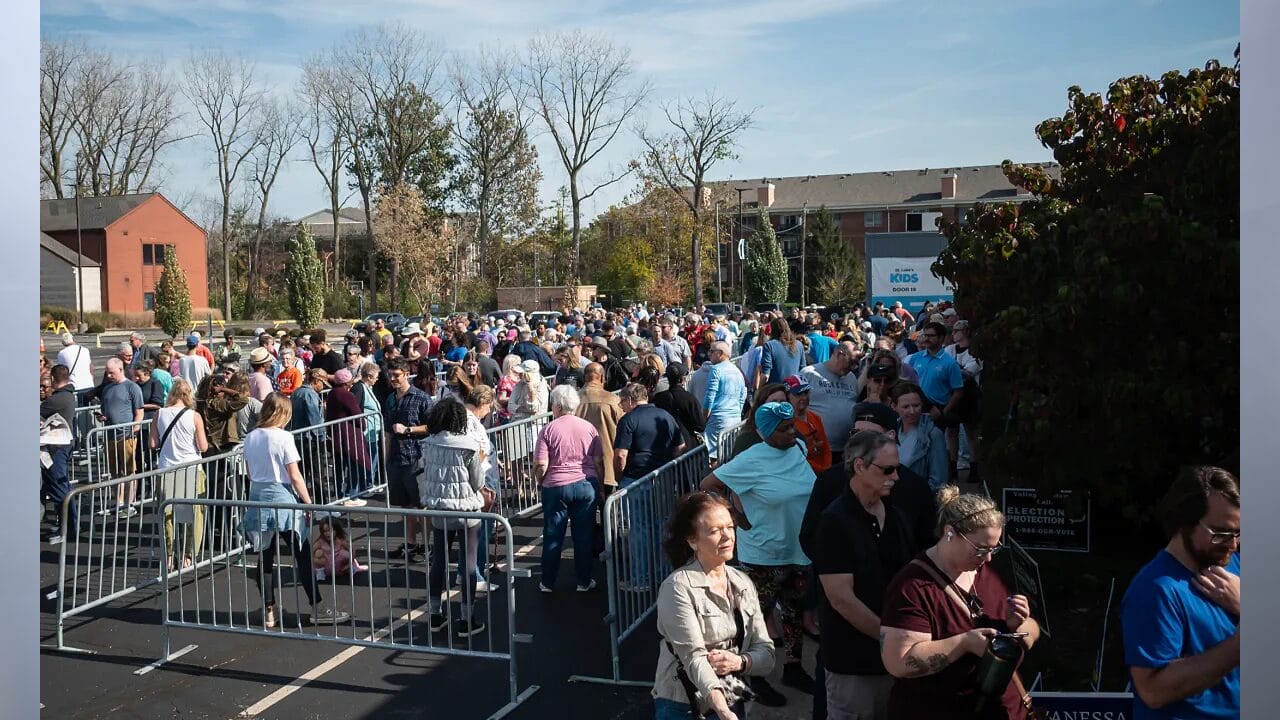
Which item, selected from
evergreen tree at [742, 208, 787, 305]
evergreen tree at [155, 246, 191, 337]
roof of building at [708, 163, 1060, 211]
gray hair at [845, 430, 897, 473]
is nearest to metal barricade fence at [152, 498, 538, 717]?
gray hair at [845, 430, 897, 473]

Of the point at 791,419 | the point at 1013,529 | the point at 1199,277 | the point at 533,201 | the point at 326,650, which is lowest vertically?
the point at 326,650

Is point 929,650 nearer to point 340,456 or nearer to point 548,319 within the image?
point 340,456

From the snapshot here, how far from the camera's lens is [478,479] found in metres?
7.88

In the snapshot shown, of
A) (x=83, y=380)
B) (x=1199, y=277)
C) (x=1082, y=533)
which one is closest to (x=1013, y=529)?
(x=1082, y=533)

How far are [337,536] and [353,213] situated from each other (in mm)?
124998

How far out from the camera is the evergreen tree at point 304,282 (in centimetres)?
4559

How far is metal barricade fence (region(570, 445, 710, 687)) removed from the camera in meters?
6.98

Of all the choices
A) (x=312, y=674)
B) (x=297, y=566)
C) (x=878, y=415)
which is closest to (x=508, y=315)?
(x=297, y=566)

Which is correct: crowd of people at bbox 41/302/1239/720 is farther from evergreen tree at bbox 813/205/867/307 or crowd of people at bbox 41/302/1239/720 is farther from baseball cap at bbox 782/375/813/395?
evergreen tree at bbox 813/205/867/307

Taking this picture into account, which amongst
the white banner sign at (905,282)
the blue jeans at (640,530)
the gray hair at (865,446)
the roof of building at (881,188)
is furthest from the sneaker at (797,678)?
the roof of building at (881,188)

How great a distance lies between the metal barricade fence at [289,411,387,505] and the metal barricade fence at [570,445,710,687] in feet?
14.6

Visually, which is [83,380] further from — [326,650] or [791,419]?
[791,419]

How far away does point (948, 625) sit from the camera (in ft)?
12.2

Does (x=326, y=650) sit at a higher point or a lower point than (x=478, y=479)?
lower
